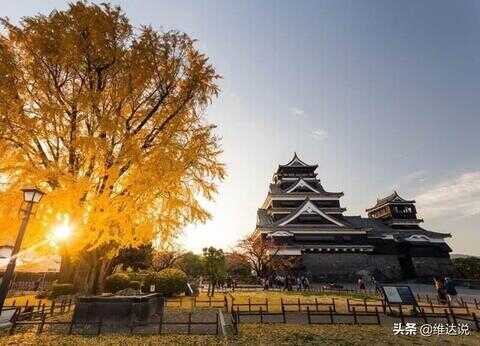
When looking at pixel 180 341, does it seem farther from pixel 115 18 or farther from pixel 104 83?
pixel 115 18

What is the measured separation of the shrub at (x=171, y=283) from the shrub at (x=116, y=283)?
2364 mm

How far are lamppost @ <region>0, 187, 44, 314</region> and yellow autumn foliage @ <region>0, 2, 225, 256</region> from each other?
3.69 ft

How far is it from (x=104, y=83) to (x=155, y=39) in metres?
2.43

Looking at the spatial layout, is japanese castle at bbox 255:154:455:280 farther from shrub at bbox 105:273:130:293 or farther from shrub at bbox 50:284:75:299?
shrub at bbox 50:284:75:299

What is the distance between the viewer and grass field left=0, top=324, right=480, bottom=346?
820 centimetres

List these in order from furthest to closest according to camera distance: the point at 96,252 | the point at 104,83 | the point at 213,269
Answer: the point at 213,269 < the point at 96,252 < the point at 104,83

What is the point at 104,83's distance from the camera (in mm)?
10758

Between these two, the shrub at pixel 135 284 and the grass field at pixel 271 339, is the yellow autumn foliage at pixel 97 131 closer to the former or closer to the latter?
the grass field at pixel 271 339

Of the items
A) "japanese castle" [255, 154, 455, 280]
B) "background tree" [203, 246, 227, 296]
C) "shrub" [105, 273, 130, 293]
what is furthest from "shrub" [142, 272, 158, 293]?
"japanese castle" [255, 154, 455, 280]

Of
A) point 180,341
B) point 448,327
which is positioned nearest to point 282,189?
point 448,327

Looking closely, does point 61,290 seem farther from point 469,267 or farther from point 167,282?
point 469,267

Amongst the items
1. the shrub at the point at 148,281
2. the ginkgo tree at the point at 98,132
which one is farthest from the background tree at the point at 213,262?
the ginkgo tree at the point at 98,132

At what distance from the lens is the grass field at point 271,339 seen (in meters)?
8.20

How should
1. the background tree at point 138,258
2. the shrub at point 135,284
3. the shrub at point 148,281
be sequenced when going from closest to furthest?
the shrub at point 148,281
the shrub at point 135,284
the background tree at point 138,258
